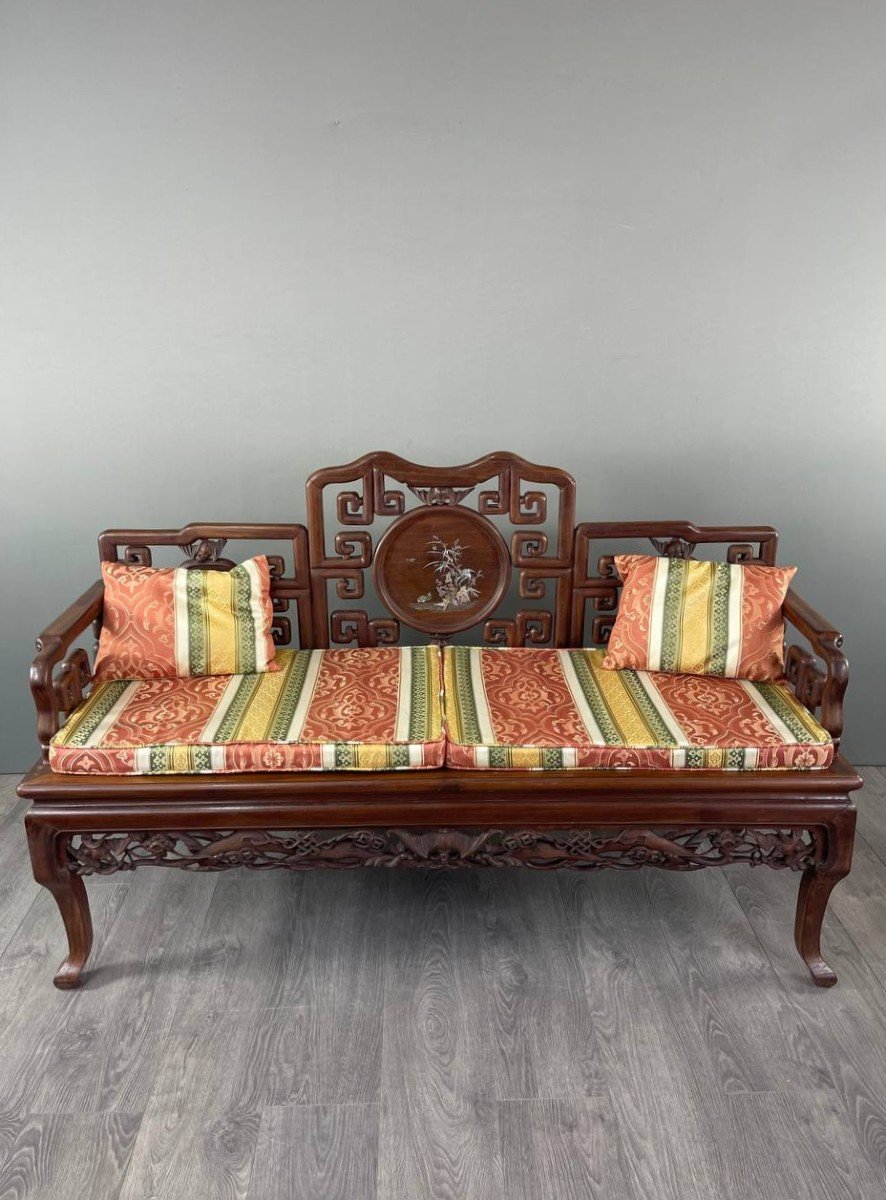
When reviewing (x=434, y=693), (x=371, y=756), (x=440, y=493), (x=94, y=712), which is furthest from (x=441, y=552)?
(x=94, y=712)

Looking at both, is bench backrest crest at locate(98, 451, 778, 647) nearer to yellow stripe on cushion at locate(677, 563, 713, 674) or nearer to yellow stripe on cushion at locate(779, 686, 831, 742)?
yellow stripe on cushion at locate(677, 563, 713, 674)

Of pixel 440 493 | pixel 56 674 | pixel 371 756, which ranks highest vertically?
pixel 440 493

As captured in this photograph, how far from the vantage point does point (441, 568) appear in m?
2.54

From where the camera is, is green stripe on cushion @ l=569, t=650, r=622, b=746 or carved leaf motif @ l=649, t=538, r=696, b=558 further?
carved leaf motif @ l=649, t=538, r=696, b=558

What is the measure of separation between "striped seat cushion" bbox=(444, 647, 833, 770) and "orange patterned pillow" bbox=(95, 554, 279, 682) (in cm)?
52

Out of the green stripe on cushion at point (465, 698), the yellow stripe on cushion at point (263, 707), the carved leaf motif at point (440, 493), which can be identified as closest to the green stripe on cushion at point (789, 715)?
the green stripe on cushion at point (465, 698)

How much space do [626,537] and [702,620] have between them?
300mm

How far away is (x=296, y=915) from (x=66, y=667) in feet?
2.69

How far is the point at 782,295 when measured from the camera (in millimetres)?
2643

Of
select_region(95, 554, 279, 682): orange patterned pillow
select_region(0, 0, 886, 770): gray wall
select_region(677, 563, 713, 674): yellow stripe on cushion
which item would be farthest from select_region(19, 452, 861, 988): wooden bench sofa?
select_region(0, 0, 886, 770): gray wall

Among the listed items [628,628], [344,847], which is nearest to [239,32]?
[628,628]

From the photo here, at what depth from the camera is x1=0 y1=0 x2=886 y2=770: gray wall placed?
2447 mm

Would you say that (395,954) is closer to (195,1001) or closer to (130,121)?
(195,1001)

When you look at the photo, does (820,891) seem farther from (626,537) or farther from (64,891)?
(64,891)
